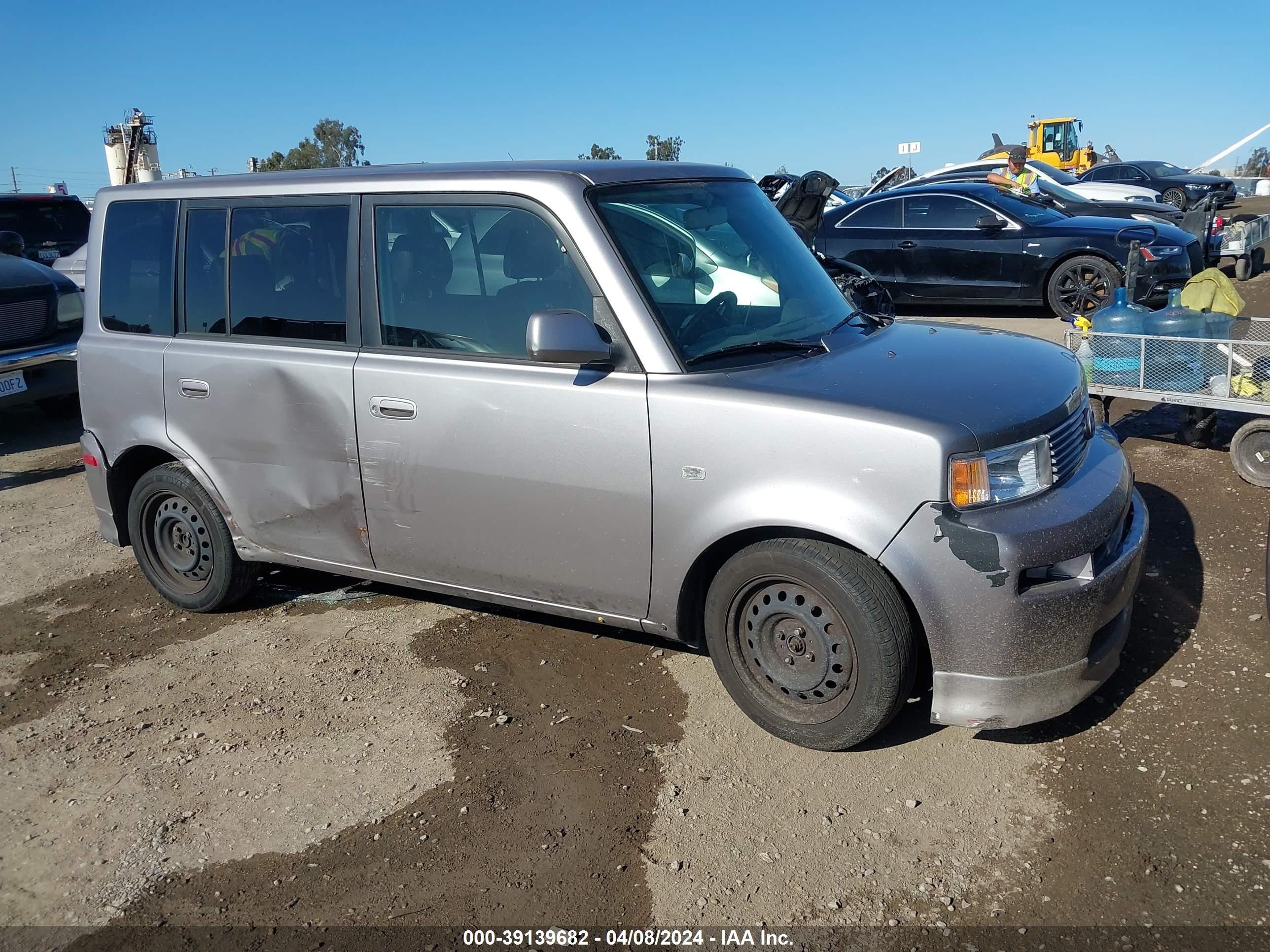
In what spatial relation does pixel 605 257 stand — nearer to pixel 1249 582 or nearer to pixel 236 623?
pixel 236 623

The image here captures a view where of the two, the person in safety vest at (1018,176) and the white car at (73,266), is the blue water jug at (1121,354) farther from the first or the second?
the white car at (73,266)

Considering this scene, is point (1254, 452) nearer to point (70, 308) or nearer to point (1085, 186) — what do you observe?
point (70, 308)

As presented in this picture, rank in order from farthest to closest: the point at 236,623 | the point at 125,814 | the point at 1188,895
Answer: the point at 236,623 < the point at 125,814 < the point at 1188,895

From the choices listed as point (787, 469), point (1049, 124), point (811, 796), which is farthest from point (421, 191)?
point (1049, 124)

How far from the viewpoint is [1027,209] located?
11.5m

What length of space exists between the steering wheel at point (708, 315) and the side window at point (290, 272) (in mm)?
1520

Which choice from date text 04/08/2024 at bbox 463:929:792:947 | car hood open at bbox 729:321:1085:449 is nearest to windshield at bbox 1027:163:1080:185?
car hood open at bbox 729:321:1085:449

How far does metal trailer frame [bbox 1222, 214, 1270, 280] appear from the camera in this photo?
13.9 metres

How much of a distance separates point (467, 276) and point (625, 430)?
1.01m

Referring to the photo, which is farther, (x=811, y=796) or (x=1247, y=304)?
(x=1247, y=304)

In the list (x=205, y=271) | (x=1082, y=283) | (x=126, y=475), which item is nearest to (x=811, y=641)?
(x=205, y=271)

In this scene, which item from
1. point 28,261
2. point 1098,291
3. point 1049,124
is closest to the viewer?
point 28,261

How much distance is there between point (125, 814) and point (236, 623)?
1.63m

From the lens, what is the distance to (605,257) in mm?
3709
